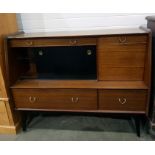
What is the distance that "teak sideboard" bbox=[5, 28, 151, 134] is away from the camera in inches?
66.4

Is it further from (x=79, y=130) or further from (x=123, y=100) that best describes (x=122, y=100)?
(x=79, y=130)

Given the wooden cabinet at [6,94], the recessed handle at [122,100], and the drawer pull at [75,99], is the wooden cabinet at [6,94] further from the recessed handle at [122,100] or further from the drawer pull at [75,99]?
the recessed handle at [122,100]

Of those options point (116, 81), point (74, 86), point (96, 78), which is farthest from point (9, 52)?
point (116, 81)

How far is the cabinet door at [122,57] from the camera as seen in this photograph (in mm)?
1668

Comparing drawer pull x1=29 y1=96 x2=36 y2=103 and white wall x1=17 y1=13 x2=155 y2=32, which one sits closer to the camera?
drawer pull x1=29 y1=96 x2=36 y2=103

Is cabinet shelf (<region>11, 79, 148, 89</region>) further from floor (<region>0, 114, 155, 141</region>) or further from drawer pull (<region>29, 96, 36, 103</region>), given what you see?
floor (<region>0, 114, 155, 141</region>)

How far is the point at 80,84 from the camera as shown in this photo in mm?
1844

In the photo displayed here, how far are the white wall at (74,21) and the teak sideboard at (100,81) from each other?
35 centimetres

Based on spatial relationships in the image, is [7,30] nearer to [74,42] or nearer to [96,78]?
[74,42]

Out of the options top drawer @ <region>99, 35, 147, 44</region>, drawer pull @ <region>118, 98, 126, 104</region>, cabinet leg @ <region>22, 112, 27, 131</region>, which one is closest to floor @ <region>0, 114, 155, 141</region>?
cabinet leg @ <region>22, 112, 27, 131</region>

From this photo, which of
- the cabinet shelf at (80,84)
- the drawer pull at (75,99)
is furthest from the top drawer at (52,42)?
the drawer pull at (75,99)

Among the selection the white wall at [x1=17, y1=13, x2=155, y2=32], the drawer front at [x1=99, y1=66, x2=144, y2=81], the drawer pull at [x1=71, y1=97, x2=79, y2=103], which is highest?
the white wall at [x1=17, y1=13, x2=155, y2=32]

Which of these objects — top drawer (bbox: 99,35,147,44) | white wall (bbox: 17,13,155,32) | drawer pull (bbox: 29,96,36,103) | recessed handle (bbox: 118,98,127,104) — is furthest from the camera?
white wall (bbox: 17,13,155,32)

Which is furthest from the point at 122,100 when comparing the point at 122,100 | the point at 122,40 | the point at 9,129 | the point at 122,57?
the point at 9,129
